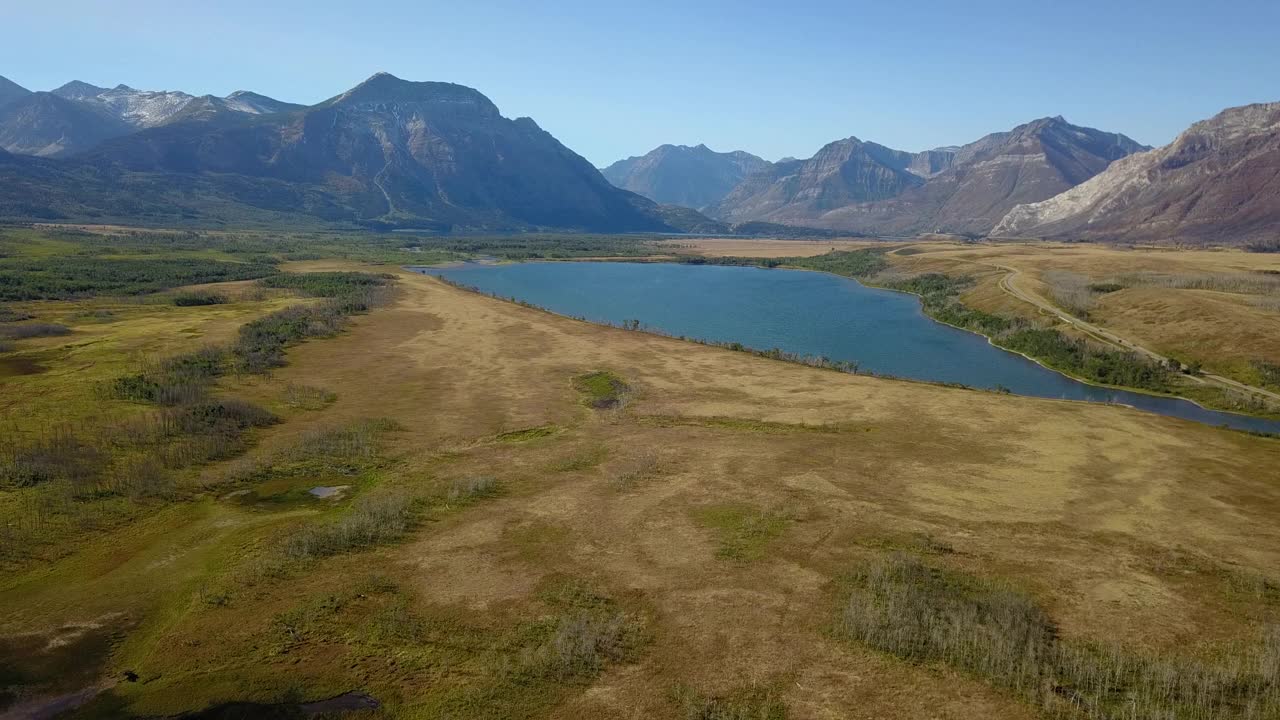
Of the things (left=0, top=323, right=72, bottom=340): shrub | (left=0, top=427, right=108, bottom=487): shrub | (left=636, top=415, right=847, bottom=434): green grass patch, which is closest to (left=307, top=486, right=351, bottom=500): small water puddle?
(left=0, top=427, right=108, bottom=487): shrub

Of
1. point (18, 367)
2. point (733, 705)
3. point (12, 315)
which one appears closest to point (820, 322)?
point (733, 705)

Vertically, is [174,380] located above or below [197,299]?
below

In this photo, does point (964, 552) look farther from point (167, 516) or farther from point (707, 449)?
point (167, 516)

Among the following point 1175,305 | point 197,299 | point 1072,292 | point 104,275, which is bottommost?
point 197,299

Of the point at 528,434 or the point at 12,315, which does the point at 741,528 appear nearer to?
the point at 528,434

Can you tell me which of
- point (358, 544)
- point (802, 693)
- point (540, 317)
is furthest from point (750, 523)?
point (540, 317)

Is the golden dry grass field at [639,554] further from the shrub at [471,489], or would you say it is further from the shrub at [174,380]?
the shrub at [174,380]
